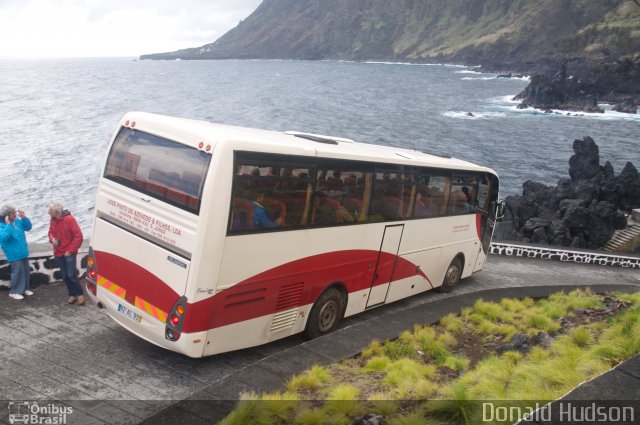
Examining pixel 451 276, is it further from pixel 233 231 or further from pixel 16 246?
pixel 16 246

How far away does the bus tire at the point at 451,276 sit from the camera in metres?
15.0

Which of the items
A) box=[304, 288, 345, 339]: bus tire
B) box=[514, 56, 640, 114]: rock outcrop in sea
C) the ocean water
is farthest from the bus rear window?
box=[514, 56, 640, 114]: rock outcrop in sea

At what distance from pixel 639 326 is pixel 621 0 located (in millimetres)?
222774

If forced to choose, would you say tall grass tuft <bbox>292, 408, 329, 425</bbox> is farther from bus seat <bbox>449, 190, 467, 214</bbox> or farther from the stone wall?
bus seat <bbox>449, 190, 467, 214</bbox>

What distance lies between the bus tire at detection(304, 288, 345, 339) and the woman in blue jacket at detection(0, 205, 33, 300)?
17.3 ft

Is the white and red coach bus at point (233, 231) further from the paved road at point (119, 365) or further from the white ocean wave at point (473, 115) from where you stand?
the white ocean wave at point (473, 115)

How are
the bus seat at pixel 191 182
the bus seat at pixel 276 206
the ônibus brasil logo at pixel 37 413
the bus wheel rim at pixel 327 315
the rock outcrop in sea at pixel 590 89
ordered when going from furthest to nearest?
the rock outcrop in sea at pixel 590 89 → the bus wheel rim at pixel 327 315 → the bus seat at pixel 276 206 → the bus seat at pixel 191 182 → the ônibus brasil logo at pixel 37 413

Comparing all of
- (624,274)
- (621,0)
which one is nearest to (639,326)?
(624,274)

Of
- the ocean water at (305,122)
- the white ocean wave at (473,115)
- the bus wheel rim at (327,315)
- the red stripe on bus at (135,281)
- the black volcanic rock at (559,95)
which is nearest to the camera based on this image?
the red stripe on bus at (135,281)

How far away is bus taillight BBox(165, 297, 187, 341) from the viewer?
802cm

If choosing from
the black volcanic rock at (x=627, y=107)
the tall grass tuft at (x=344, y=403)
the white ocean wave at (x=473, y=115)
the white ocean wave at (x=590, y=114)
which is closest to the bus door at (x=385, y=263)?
the tall grass tuft at (x=344, y=403)

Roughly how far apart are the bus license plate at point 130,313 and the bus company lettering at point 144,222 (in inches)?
51.5

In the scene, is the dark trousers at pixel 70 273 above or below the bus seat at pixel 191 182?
below

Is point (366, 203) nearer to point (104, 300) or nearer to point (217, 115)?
point (104, 300)
